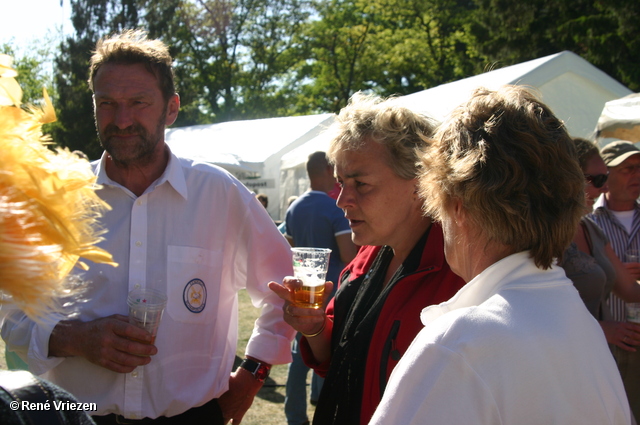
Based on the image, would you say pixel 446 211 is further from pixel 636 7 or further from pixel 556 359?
pixel 636 7

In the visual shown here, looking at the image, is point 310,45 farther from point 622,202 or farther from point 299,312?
point 299,312

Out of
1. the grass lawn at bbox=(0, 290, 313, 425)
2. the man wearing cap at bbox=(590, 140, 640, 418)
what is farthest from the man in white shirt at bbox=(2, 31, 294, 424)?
the man wearing cap at bbox=(590, 140, 640, 418)

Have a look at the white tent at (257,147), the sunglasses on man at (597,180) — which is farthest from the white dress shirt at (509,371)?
the white tent at (257,147)

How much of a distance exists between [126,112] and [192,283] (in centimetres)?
83

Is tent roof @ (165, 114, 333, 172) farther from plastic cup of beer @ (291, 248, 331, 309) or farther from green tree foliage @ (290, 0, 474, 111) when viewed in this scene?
green tree foliage @ (290, 0, 474, 111)

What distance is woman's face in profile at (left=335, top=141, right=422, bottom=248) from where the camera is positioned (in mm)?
2150

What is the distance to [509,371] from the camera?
3.60 feet

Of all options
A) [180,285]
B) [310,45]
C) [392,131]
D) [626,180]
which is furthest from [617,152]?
[310,45]

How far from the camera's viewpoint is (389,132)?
2.14 m

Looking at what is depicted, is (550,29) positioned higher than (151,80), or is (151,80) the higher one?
(550,29)

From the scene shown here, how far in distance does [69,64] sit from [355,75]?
18.0m

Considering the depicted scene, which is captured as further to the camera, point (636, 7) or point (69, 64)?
point (69, 64)

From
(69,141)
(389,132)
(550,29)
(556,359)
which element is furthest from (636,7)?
(69,141)

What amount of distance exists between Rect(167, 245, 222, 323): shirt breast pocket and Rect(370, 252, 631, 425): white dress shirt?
1319 millimetres
